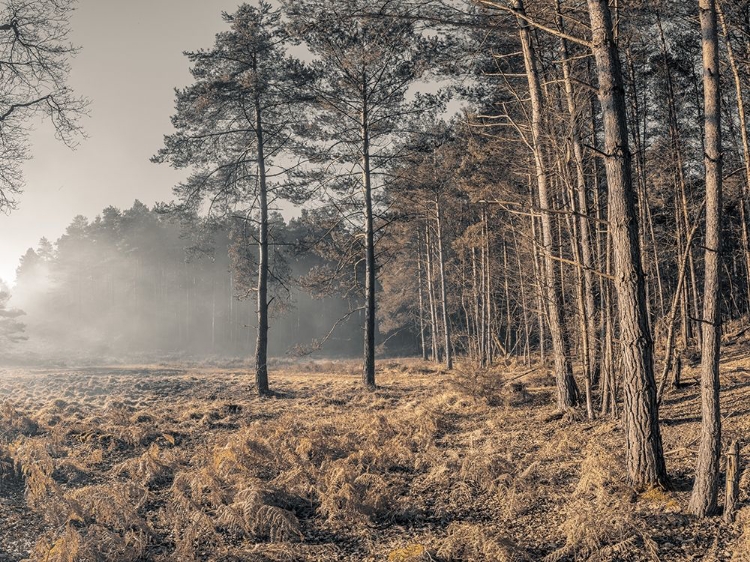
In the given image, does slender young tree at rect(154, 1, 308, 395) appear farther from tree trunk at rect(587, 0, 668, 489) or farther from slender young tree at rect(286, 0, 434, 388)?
tree trunk at rect(587, 0, 668, 489)

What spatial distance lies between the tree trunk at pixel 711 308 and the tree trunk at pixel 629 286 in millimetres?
636

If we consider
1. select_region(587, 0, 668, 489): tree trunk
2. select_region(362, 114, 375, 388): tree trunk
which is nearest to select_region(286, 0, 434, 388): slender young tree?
select_region(362, 114, 375, 388): tree trunk

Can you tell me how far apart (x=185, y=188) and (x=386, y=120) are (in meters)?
7.07

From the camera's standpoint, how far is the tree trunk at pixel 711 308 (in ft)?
16.9

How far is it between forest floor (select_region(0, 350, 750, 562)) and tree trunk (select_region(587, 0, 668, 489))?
399 millimetres

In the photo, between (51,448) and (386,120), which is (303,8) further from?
(386,120)

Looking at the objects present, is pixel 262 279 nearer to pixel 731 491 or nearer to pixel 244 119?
pixel 244 119

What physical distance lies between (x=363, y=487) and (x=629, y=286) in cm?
388

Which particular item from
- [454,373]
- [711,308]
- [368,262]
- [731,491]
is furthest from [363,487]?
[368,262]

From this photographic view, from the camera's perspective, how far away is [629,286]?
19.4 feet

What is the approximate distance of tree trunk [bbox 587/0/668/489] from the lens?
19.3 ft

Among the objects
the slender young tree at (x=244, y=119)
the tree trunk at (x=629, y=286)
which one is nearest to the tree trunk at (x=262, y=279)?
the slender young tree at (x=244, y=119)

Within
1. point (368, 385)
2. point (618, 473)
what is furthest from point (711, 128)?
point (368, 385)

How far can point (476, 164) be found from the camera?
808 inches
